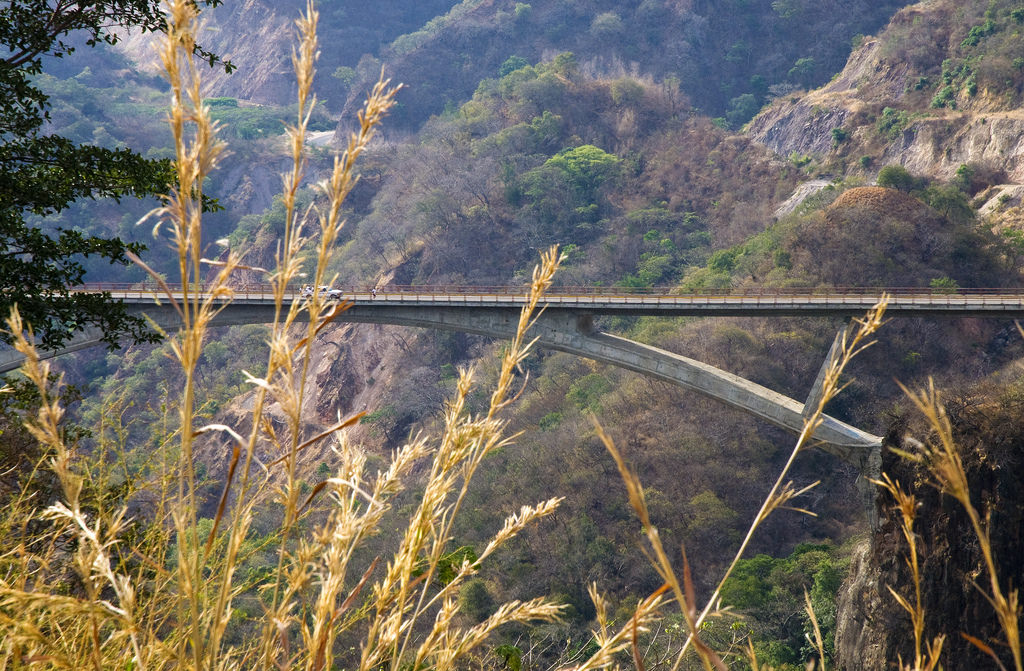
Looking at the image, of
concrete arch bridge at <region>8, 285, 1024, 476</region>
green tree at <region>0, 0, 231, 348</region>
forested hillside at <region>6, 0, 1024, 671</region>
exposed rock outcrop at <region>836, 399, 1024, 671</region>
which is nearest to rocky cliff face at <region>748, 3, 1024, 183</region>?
forested hillside at <region>6, 0, 1024, 671</region>

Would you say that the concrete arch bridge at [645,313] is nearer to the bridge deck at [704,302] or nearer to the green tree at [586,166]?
the bridge deck at [704,302]

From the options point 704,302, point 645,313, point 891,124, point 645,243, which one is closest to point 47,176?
point 645,313

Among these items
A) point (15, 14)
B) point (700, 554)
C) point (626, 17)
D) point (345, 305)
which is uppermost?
point (15, 14)

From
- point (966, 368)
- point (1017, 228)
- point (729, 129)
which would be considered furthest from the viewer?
point (729, 129)

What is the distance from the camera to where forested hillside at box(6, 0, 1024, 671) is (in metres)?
25.4

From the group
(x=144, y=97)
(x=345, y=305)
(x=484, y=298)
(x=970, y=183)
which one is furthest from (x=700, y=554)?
(x=144, y=97)

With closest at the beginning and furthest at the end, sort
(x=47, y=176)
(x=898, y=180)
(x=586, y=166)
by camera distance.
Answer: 1. (x=47, y=176)
2. (x=898, y=180)
3. (x=586, y=166)

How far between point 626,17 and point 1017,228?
4871 cm

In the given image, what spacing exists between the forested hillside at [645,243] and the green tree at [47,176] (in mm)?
1113

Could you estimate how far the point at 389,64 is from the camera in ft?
247

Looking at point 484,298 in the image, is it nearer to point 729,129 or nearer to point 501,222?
point 501,222

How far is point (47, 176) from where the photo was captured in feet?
25.0

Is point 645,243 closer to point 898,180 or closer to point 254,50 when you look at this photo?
point 898,180

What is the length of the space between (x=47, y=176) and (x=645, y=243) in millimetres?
38791
